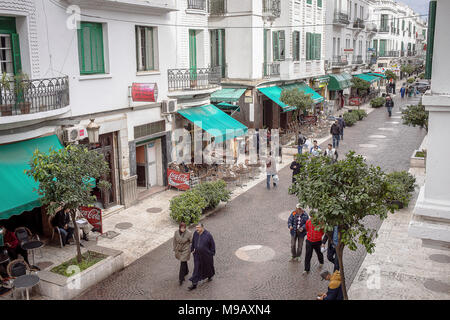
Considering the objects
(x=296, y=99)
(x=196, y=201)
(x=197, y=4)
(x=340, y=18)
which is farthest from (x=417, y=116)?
(x=340, y=18)

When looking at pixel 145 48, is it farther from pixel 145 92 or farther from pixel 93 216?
pixel 93 216

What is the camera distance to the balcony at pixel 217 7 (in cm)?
2642

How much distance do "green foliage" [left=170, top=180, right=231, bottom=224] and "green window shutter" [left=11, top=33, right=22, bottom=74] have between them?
6.21 metres

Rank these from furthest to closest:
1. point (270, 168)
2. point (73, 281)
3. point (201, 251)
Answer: point (270, 168) < point (201, 251) < point (73, 281)

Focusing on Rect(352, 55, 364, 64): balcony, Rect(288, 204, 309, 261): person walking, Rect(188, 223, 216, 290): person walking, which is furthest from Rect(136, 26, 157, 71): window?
Rect(352, 55, 364, 64): balcony

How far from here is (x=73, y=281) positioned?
411 inches

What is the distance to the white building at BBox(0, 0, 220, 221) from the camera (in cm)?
1252

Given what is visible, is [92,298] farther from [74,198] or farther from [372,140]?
A: [372,140]

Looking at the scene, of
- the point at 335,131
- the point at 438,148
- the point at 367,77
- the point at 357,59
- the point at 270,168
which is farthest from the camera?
the point at 367,77

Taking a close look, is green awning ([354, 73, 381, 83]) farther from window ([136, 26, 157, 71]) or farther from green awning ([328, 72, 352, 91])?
window ([136, 26, 157, 71])

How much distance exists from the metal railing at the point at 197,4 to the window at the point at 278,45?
9341mm

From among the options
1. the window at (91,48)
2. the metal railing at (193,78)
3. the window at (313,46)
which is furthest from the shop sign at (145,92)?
the window at (313,46)

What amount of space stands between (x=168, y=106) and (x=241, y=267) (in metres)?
8.51

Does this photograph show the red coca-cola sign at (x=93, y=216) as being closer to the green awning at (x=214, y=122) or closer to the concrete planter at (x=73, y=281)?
the concrete planter at (x=73, y=281)
